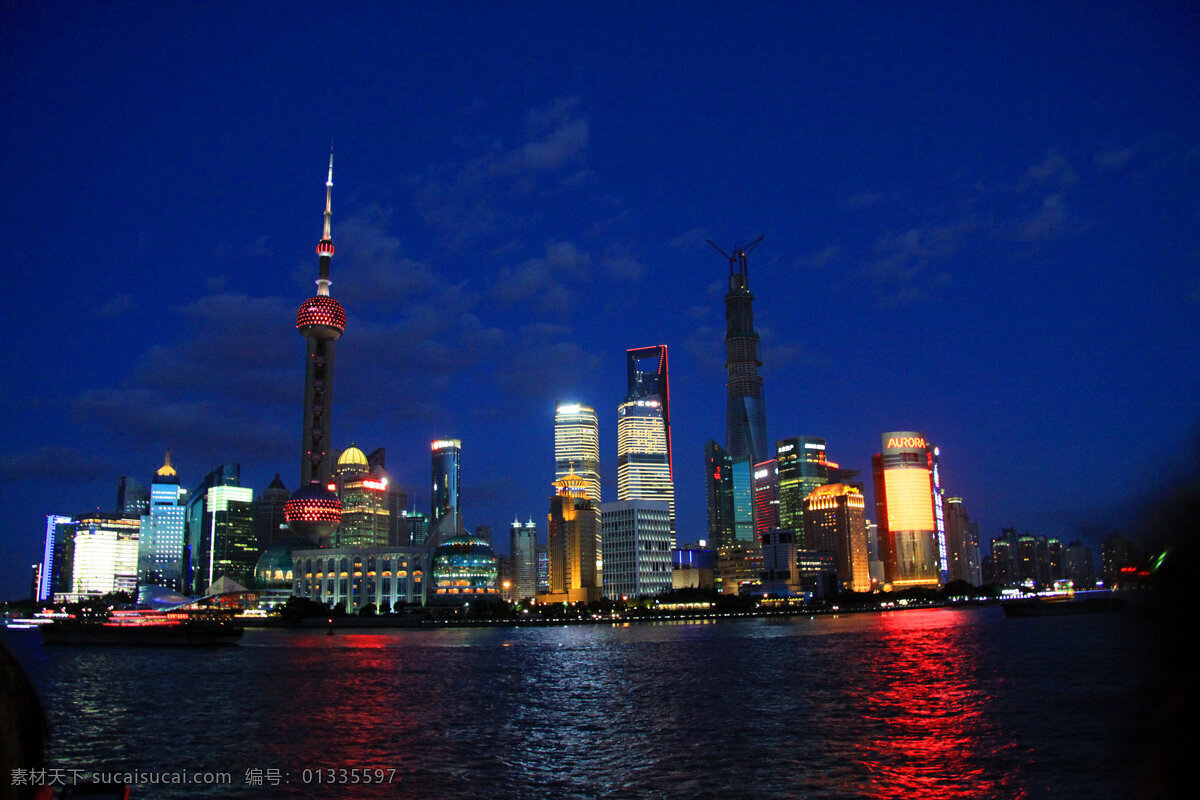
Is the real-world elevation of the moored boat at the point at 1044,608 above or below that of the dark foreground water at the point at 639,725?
below

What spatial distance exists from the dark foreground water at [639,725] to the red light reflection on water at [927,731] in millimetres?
177

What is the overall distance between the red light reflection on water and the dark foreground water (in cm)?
18

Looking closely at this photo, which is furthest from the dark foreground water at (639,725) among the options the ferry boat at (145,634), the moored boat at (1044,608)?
the moored boat at (1044,608)

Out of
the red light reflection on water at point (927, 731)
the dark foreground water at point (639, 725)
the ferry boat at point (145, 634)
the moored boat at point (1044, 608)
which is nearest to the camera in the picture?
the red light reflection on water at point (927, 731)

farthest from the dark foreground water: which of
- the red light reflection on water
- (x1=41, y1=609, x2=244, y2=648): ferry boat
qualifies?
(x1=41, y1=609, x2=244, y2=648): ferry boat

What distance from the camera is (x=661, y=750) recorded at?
37.2 meters

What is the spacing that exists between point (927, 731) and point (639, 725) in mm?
14303

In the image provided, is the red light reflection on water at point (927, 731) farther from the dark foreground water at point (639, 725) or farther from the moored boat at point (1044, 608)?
the moored boat at point (1044, 608)

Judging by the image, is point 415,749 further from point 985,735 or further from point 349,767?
point 985,735

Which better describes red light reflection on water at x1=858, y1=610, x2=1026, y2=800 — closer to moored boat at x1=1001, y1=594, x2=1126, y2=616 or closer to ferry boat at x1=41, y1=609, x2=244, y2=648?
ferry boat at x1=41, y1=609, x2=244, y2=648

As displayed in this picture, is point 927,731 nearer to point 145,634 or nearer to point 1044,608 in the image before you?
point 145,634

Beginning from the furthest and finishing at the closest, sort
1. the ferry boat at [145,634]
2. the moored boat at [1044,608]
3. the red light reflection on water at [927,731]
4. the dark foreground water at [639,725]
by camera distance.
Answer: the moored boat at [1044,608]
the ferry boat at [145,634]
the dark foreground water at [639,725]
the red light reflection on water at [927,731]

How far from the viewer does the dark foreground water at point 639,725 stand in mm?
30062

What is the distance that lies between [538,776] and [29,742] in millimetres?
29916
